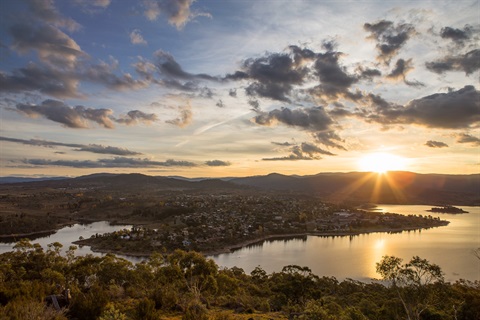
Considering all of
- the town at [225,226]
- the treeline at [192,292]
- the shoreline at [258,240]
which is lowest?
the shoreline at [258,240]

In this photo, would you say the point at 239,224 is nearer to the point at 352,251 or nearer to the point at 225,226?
the point at 225,226

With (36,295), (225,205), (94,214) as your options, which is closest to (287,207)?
(225,205)

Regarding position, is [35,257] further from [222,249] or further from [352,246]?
[352,246]

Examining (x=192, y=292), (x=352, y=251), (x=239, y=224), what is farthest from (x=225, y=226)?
(x=192, y=292)

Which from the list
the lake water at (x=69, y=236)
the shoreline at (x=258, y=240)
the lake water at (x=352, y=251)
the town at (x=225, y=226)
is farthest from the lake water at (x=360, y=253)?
the lake water at (x=69, y=236)

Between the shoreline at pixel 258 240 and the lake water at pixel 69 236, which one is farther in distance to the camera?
the lake water at pixel 69 236

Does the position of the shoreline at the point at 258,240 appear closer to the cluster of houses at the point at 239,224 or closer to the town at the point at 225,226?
the town at the point at 225,226
